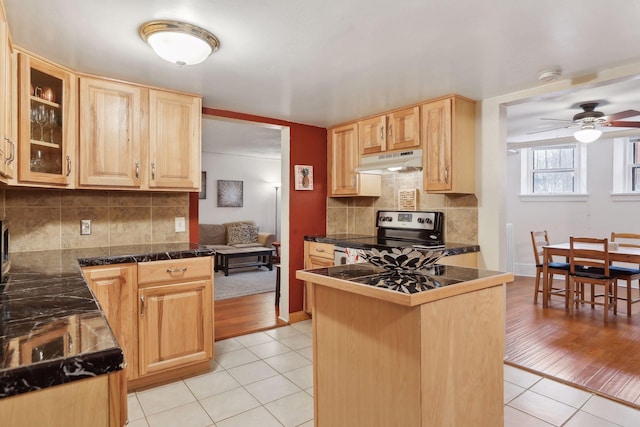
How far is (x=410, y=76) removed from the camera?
250 cm

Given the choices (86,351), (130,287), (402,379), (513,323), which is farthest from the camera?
(513,323)

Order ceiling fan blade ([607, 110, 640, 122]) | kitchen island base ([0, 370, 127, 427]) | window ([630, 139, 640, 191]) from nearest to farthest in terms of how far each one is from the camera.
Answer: kitchen island base ([0, 370, 127, 427]), ceiling fan blade ([607, 110, 640, 122]), window ([630, 139, 640, 191])

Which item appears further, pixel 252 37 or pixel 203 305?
pixel 203 305

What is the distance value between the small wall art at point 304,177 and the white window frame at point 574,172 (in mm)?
4033

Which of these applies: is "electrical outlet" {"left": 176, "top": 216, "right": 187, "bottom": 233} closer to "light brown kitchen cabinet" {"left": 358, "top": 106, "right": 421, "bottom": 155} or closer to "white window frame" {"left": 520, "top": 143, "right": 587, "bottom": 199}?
"light brown kitchen cabinet" {"left": 358, "top": 106, "right": 421, "bottom": 155}

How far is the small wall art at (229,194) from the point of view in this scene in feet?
23.7

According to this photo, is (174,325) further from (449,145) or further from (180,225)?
(449,145)

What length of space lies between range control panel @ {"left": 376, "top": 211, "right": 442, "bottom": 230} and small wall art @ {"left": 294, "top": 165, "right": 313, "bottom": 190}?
32.3 inches

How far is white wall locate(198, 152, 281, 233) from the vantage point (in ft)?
23.4

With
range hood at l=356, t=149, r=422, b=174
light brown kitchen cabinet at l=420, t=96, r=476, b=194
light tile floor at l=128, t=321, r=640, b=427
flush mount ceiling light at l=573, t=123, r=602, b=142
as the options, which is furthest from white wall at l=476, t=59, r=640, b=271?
flush mount ceiling light at l=573, t=123, r=602, b=142

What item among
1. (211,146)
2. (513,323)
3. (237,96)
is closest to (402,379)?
(237,96)

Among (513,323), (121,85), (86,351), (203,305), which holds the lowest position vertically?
(513,323)

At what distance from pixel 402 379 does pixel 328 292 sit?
0.46 m

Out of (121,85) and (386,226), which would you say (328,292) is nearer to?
(121,85)
